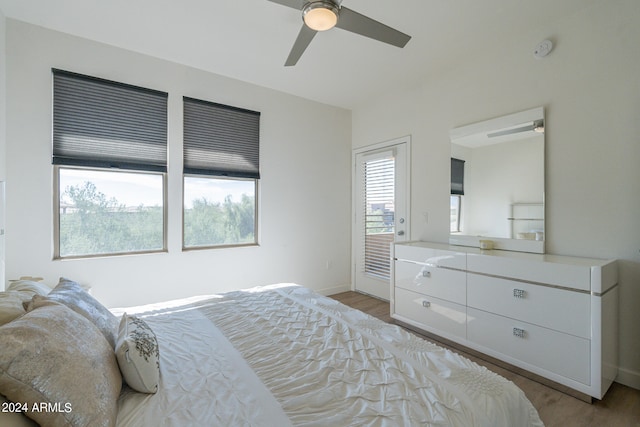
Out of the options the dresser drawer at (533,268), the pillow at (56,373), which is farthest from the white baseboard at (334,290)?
the pillow at (56,373)

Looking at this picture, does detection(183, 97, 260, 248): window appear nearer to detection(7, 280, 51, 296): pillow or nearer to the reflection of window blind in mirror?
detection(7, 280, 51, 296): pillow

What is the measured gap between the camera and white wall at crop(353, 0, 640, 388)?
2.07 meters

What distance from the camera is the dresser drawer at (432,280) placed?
255 centimetres

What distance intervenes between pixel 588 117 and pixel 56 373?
339 cm

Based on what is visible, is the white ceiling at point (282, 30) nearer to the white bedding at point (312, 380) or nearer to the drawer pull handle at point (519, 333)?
the white bedding at point (312, 380)

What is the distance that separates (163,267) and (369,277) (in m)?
2.64

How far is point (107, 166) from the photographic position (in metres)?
2.75

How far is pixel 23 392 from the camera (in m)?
0.73

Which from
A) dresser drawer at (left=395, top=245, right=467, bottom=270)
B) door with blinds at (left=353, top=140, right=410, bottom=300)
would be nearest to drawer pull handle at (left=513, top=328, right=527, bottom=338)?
dresser drawer at (left=395, top=245, right=467, bottom=270)

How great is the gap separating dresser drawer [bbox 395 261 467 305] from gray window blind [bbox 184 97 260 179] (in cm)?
210

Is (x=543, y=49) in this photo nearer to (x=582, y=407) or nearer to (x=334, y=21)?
(x=334, y=21)

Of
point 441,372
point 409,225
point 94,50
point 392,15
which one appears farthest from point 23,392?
point 409,225

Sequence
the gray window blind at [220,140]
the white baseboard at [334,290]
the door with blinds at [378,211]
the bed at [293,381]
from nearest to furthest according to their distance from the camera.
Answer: the bed at [293,381] < the gray window blind at [220,140] < the door with blinds at [378,211] < the white baseboard at [334,290]

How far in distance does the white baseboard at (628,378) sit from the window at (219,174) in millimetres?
3511
